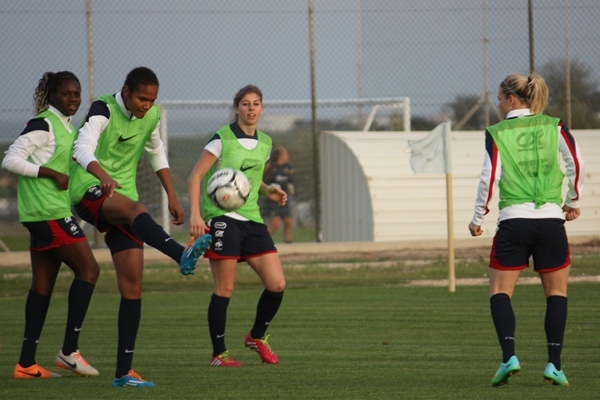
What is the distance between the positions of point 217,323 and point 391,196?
41.6 feet

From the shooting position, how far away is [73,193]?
7.71 metres

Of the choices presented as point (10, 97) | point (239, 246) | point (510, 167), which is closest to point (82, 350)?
point (239, 246)

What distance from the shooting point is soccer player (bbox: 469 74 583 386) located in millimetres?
7016

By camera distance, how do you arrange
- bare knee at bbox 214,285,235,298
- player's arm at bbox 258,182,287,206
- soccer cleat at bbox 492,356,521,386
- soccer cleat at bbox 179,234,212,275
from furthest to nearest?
player's arm at bbox 258,182,287,206 → bare knee at bbox 214,285,235,298 → soccer cleat at bbox 179,234,212,275 → soccer cleat at bbox 492,356,521,386

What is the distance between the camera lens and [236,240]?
8555 millimetres

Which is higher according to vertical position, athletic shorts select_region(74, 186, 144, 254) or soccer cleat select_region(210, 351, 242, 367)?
athletic shorts select_region(74, 186, 144, 254)

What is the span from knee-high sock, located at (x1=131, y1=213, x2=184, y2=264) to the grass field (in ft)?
2.81

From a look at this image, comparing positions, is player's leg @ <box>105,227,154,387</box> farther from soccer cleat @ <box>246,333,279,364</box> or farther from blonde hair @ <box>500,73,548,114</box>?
blonde hair @ <box>500,73,548,114</box>

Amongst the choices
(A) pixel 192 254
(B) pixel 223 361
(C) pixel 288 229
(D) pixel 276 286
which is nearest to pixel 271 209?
(C) pixel 288 229

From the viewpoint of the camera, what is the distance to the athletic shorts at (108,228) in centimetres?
741

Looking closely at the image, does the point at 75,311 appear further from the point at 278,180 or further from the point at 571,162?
the point at 278,180

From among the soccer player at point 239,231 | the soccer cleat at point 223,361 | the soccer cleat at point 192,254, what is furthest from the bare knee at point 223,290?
the soccer cleat at point 192,254

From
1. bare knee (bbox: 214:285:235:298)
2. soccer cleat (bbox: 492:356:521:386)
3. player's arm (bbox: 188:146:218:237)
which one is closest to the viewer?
soccer cleat (bbox: 492:356:521:386)

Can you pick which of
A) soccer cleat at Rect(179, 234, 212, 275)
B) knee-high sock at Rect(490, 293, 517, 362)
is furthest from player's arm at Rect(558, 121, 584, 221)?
soccer cleat at Rect(179, 234, 212, 275)
